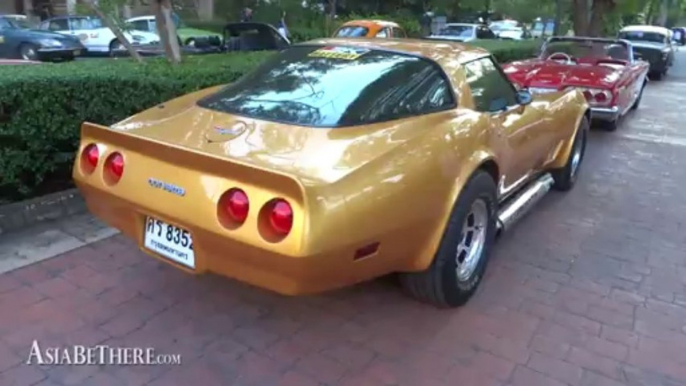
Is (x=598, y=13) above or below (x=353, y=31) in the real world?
above

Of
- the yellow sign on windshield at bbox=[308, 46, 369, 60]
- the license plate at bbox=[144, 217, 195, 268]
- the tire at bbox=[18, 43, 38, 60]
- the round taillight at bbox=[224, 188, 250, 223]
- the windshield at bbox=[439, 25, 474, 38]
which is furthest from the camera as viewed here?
the windshield at bbox=[439, 25, 474, 38]

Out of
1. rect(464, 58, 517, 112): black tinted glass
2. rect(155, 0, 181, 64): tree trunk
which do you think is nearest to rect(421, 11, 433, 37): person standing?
rect(155, 0, 181, 64): tree trunk

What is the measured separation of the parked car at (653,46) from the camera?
650 inches

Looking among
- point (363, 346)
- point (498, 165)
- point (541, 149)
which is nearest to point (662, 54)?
point (541, 149)

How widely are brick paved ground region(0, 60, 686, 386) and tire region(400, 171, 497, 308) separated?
120 millimetres

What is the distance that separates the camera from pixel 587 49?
918 cm

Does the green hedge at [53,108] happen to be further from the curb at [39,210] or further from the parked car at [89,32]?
the parked car at [89,32]

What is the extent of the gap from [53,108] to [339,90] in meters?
2.33

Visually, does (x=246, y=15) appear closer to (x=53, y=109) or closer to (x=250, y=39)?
(x=250, y=39)

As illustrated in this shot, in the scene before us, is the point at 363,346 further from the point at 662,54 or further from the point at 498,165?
the point at 662,54

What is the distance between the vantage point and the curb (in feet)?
12.9

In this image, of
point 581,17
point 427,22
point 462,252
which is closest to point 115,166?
point 462,252

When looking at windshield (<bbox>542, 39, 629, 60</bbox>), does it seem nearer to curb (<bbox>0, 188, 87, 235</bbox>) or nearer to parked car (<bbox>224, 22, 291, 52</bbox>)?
parked car (<bbox>224, 22, 291, 52</bbox>)

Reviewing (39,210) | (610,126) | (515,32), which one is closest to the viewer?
(39,210)
